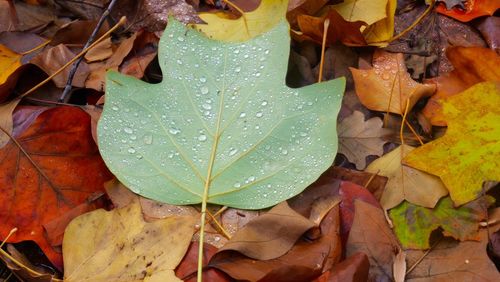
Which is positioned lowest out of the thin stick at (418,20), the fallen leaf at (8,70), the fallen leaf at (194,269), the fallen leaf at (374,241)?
the fallen leaf at (194,269)

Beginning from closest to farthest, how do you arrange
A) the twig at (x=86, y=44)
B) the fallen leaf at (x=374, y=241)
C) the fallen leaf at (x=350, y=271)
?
the fallen leaf at (x=350, y=271), the fallen leaf at (x=374, y=241), the twig at (x=86, y=44)

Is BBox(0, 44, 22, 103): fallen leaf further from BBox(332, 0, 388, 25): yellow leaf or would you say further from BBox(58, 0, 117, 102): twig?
BBox(332, 0, 388, 25): yellow leaf

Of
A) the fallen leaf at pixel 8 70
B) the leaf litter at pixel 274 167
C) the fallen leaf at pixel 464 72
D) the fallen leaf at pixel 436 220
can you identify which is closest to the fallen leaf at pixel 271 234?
the leaf litter at pixel 274 167

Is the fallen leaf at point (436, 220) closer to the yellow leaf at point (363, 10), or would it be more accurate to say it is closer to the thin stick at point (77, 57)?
the yellow leaf at point (363, 10)

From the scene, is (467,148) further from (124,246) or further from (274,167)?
(124,246)

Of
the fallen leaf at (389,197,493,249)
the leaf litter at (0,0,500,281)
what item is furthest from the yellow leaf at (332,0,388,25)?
the fallen leaf at (389,197,493,249)

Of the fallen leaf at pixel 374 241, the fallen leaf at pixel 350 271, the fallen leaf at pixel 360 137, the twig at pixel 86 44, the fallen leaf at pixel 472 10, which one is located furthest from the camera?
the fallen leaf at pixel 472 10
